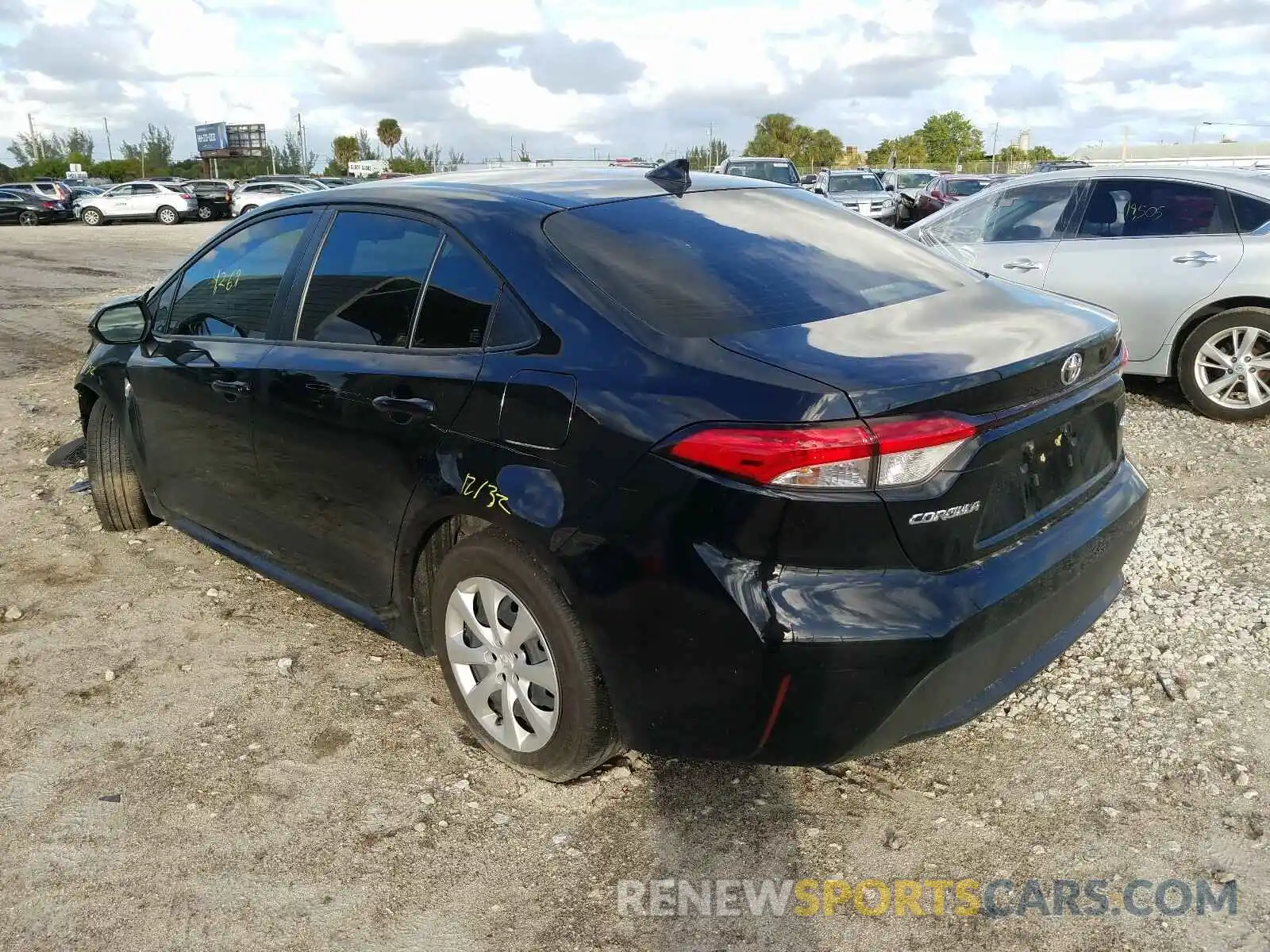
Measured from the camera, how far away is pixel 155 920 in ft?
7.99

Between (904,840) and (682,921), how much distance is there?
25.8 inches

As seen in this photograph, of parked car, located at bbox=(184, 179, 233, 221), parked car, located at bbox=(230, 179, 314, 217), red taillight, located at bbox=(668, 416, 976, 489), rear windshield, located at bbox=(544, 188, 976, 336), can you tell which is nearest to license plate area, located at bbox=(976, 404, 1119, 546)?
red taillight, located at bbox=(668, 416, 976, 489)

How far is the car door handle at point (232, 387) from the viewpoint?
11.8 feet

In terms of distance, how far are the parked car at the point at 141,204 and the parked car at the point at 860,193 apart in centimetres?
2394

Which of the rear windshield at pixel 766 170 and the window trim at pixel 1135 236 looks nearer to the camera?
the window trim at pixel 1135 236

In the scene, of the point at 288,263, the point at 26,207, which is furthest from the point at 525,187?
the point at 26,207

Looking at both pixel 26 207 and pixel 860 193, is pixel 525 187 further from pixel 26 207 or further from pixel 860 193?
pixel 26 207

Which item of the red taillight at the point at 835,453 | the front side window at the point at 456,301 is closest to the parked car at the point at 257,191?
the front side window at the point at 456,301

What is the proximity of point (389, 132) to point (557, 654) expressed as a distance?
89980 mm

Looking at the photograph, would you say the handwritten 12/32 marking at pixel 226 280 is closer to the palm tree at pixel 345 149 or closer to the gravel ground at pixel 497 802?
the gravel ground at pixel 497 802

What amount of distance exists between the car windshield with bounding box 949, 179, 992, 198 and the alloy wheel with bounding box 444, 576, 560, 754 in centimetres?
2186

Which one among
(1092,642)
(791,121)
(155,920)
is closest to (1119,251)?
(1092,642)

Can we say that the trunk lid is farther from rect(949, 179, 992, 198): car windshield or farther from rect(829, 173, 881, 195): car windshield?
rect(829, 173, 881, 195): car windshield

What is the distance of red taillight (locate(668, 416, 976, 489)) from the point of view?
218 cm
